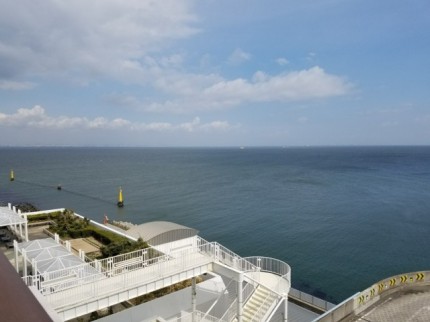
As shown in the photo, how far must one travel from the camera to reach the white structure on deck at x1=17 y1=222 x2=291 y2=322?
13578 millimetres

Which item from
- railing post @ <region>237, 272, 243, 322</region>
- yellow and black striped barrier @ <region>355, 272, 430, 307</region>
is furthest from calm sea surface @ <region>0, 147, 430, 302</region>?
railing post @ <region>237, 272, 243, 322</region>

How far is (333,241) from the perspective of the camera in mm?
41250

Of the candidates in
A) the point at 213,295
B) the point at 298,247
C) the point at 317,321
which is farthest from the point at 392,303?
the point at 298,247

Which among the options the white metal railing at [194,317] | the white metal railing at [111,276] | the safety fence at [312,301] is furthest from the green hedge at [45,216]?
the safety fence at [312,301]

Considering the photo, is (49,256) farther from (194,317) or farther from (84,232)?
(84,232)

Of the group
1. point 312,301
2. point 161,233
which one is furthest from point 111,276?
point 312,301

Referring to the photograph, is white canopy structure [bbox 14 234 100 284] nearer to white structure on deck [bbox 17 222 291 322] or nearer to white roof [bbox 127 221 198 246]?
white structure on deck [bbox 17 222 291 322]

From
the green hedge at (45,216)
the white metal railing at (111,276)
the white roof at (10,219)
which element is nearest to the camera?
the white metal railing at (111,276)

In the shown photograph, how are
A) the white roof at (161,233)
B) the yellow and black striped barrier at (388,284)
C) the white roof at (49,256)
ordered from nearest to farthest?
the yellow and black striped barrier at (388,284), the white roof at (49,256), the white roof at (161,233)

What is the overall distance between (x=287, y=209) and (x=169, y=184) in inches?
1584

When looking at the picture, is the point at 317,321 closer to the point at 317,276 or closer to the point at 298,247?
the point at 317,276

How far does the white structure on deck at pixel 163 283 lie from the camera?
44.5 ft

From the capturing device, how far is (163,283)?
15562 mm

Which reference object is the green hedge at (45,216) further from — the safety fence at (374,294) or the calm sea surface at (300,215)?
the safety fence at (374,294)
